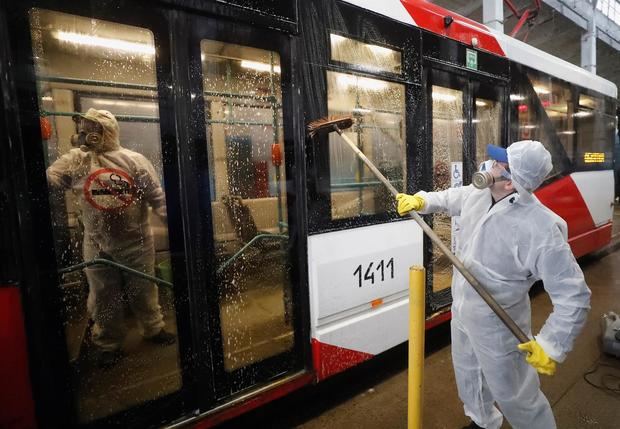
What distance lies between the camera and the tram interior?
1.62 m

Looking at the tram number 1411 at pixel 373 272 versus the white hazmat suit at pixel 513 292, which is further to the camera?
the tram number 1411 at pixel 373 272

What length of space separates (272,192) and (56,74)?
121 cm

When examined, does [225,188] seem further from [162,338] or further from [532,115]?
[532,115]

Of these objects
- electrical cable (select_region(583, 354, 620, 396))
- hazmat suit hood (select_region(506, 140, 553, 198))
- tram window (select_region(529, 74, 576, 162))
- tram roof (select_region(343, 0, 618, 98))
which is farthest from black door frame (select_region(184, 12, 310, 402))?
tram window (select_region(529, 74, 576, 162))

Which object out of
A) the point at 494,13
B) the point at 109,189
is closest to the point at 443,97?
the point at 109,189

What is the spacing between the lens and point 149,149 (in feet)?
5.97

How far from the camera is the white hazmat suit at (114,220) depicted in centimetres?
172

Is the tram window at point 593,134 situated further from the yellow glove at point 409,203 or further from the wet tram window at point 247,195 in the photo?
the wet tram window at point 247,195

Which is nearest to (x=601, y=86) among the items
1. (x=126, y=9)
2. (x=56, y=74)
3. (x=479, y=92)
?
(x=479, y=92)

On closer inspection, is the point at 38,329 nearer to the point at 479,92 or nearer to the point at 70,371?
the point at 70,371

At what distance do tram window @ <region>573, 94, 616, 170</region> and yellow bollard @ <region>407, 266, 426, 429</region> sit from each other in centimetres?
469

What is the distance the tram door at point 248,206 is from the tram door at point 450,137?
1.44 metres

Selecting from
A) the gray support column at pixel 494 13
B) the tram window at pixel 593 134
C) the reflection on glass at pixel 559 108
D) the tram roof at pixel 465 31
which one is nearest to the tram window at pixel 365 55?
the tram roof at pixel 465 31

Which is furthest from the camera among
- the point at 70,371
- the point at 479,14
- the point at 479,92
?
the point at 479,14
